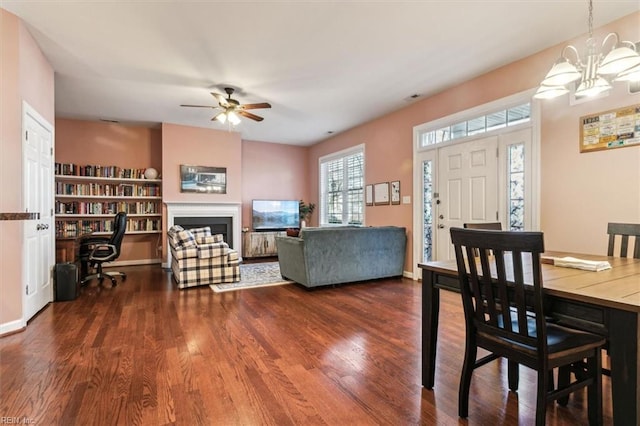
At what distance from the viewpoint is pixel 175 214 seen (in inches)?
242

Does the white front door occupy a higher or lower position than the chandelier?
lower

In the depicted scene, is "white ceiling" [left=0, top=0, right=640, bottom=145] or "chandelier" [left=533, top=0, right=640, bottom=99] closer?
"chandelier" [left=533, top=0, right=640, bottom=99]

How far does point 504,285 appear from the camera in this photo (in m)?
1.41

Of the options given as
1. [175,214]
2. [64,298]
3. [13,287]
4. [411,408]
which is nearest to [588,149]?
[411,408]

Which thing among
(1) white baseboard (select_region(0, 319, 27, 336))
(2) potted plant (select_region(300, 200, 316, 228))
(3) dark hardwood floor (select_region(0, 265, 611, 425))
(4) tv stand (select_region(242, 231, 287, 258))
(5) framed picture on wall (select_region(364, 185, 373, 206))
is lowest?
(3) dark hardwood floor (select_region(0, 265, 611, 425))

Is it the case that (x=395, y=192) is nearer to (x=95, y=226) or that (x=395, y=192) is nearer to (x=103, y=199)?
(x=103, y=199)

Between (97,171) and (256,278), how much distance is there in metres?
3.82

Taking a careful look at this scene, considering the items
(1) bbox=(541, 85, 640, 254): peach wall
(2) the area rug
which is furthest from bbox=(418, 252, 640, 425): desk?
(2) the area rug

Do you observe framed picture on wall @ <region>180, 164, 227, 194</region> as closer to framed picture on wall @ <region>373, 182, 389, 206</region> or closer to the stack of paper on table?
framed picture on wall @ <region>373, 182, 389, 206</region>

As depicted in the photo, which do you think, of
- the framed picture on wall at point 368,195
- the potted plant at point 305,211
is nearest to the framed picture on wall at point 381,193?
→ the framed picture on wall at point 368,195

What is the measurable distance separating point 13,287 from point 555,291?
13.2 feet

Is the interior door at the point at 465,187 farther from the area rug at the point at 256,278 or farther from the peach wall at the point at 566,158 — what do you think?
the area rug at the point at 256,278

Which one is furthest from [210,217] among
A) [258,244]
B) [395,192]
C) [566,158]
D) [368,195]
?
[566,158]

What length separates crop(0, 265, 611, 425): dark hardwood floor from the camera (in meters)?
1.65
